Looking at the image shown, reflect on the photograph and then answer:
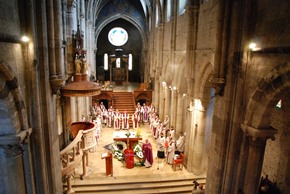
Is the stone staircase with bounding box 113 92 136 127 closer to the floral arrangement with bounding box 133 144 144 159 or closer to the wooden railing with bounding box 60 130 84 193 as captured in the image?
the floral arrangement with bounding box 133 144 144 159

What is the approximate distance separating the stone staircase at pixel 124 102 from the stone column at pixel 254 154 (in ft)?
50.4

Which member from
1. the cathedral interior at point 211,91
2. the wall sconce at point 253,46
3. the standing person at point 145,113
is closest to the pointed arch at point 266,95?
the cathedral interior at point 211,91

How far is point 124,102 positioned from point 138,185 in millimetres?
12557

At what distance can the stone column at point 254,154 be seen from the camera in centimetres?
614

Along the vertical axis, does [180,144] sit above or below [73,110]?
below

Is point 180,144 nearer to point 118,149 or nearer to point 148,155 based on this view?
point 148,155

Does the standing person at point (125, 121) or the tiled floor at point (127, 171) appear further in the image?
the standing person at point (125, 121)

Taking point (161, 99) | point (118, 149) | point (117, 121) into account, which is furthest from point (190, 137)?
point (161, 99)

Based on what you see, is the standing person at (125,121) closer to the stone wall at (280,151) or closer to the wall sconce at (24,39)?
the stone wall at (280,151)

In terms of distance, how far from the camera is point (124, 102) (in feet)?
74.4

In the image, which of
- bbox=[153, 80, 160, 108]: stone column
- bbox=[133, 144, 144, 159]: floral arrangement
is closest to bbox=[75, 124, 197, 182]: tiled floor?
bbox=[133, 144, 144, 159]: floral arrangement

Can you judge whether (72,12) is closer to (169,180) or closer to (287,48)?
(169,180)

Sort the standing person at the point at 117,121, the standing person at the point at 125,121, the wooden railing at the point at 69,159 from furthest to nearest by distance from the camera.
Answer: the standing person at the point at 117,121 < the standing person at the point at 125,121 < the wooden railing at the point at 69,159

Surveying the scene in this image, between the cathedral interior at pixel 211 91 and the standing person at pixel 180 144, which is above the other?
the cathedral interior at pixel 211 91
